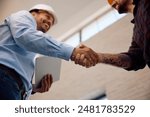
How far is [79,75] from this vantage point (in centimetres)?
432

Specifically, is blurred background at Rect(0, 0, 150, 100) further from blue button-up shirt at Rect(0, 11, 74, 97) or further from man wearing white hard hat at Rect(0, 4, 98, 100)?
blue button-up shirt at Rect(0, 11, 74, 97)

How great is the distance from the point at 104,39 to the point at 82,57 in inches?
80.6

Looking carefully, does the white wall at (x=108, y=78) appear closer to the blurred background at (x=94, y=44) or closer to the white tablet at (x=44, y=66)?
the blurred background at (x=94, y=44)

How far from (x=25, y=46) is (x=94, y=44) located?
2.45 metres

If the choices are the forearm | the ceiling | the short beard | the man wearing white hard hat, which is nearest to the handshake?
the man wearing white hard hat

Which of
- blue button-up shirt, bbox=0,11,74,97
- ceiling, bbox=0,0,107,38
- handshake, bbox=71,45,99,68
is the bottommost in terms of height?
ceiling, bbox=0,0,107,38

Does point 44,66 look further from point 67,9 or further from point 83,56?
point 67,9

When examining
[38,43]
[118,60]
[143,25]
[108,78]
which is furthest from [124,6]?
[108,78]

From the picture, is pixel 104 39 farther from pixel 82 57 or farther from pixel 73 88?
pixel 82 57

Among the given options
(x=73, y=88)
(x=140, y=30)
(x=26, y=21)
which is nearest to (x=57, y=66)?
(x=26, y=21)

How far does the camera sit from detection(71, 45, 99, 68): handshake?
87.8 inches

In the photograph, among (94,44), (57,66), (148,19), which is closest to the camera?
(148,19)

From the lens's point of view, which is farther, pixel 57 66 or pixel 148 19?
pixel 57 66

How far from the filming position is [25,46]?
2.12 meters
